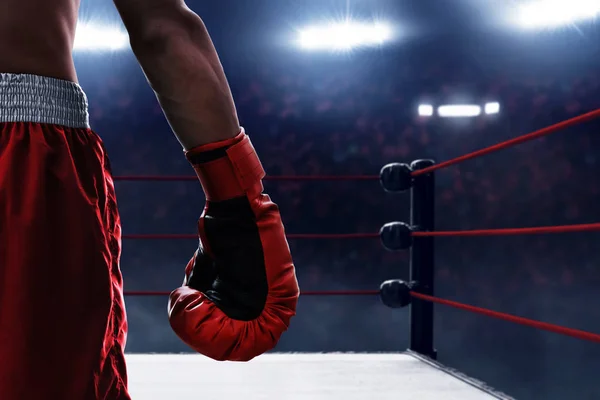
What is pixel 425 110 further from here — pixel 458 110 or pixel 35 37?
pixel 35 37

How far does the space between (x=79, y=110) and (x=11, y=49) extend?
7cm

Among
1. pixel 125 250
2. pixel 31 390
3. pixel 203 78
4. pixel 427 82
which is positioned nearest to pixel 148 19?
pixel 203 78

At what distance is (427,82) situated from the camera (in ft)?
19.7

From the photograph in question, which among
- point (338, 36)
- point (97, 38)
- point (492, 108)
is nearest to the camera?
point (97, 38)

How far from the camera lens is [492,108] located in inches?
253

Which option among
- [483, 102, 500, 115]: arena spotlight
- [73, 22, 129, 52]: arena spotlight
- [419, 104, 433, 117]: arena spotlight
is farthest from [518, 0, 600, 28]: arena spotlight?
[73, 22, 129, 52]: arena spotlight

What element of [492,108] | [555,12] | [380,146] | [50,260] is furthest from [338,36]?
[50,260]

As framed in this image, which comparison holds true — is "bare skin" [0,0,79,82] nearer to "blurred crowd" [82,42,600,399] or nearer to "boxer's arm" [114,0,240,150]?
"boxer's arm" [114,0,240,150]

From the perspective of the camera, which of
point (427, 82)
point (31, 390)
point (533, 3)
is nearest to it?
point (31, 390)

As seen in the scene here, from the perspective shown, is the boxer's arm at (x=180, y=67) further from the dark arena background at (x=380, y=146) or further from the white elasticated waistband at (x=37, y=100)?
the dark arena background at (x=380, y=146)

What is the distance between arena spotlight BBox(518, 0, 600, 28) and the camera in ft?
22.4

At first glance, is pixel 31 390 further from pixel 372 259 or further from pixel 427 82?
pixel 427 82

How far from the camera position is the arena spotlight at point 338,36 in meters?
5.66

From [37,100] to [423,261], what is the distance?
170 centimetres
